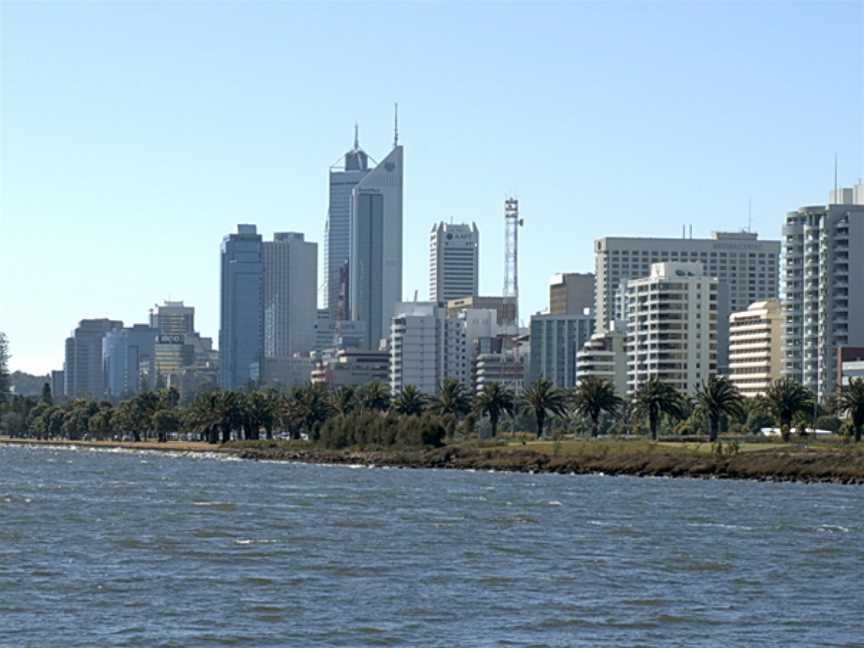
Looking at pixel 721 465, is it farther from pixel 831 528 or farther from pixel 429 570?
pixel 429 570

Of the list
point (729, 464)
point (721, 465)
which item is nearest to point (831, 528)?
point (729, 464)

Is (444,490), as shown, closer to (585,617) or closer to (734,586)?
(734,586)

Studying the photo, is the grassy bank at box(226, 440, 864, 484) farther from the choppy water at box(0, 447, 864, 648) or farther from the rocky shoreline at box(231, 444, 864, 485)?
the choppy water at box(0, 447, 864, 648)

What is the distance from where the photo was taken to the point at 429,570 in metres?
80.9

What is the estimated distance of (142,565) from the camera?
3216 inches

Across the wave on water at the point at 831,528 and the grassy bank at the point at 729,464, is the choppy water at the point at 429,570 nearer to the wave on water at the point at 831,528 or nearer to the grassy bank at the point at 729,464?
the wave on water at the point at 831,528

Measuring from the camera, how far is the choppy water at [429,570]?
6347 centimetres

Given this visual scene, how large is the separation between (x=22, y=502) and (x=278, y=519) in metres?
25.0

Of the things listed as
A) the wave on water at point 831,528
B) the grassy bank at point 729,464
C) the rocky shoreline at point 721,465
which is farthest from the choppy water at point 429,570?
the grassy bank at point 729,464

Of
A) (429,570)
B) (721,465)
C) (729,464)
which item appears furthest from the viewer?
(721,465)

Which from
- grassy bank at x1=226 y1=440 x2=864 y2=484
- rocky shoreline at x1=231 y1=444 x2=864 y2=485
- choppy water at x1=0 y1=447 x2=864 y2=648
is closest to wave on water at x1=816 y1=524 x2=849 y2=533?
choppy water at x1=0 y1=447 x2=864 y2=648

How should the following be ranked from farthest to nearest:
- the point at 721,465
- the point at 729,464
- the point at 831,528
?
1. the point at 721,465
2. the point at 729,464
3. the point at 831,528

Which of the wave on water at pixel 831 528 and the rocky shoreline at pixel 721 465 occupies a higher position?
the rocky shoreline at pixel 721 465

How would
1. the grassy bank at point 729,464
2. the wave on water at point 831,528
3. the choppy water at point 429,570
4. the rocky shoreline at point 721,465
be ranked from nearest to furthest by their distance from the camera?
the choppy water at point 429,570, the wave on water at point 831,528, the rocky shoreline at point 721,465, the grassy bank at point 729,464
